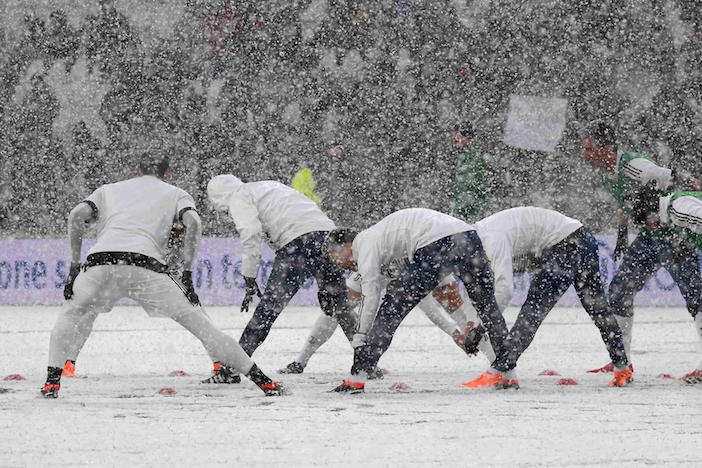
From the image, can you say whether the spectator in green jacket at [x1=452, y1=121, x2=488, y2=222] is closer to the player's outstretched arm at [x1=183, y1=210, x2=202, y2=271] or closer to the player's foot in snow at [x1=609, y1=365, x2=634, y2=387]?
the player's foot in snow at [x1=609, y1=365, x2=634, y2=387]

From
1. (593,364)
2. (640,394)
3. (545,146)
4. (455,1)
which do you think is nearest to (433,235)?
(640,394)

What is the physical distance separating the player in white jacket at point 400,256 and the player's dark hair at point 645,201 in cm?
126

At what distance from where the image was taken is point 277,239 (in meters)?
8.06

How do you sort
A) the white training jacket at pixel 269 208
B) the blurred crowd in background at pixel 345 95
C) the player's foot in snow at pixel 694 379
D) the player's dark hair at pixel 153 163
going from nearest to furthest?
the player's dark hair at pixel 153 163 → the player's foot in snow at pixel 694 379 → the white training jacket at pixel 269 208 → the blurred crowd in background at pixel 345 95

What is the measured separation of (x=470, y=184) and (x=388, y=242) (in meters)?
7.70

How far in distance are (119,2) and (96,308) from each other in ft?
31.6

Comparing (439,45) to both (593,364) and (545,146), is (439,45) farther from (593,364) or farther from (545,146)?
(593,364)

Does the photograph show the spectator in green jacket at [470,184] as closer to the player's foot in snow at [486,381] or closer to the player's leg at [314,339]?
the player's leg at [314,339]

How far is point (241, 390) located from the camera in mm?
7309

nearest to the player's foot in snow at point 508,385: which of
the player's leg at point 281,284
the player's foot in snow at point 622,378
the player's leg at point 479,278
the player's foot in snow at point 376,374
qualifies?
the player's leg at point 479,278

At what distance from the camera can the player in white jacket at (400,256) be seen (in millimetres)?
6918

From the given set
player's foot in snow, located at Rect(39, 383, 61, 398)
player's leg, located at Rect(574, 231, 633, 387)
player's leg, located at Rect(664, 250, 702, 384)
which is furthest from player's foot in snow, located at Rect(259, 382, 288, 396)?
player's leg, located at Rect(664, 250, 702, 384)

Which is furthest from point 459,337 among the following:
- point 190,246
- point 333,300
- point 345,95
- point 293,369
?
point 345,95

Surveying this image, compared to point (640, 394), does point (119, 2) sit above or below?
above
